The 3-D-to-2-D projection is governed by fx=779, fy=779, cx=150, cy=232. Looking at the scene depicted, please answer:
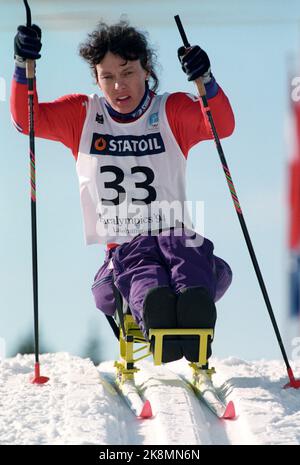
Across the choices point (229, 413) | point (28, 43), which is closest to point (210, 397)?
point (229, 413)

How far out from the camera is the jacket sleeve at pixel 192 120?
197 inches

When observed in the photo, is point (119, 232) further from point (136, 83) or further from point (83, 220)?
point (136, 83)

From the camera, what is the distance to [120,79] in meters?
4.97

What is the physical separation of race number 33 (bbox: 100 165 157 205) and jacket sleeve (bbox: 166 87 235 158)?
0.30 m

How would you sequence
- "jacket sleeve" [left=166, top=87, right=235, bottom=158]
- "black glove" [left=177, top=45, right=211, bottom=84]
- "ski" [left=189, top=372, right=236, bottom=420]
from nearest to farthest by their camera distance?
"ski" [left=189, top=372, right=236, bottom=420]
"black glove" [left=177, top=45, right=211, bottom=84]
"jacket sleeve" [left=166, top=87, right=235, bottom=158]

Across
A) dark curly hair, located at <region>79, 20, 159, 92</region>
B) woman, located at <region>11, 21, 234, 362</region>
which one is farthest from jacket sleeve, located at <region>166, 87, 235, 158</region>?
dark curly hair, located at <region>79, 20, 159, 92</region>

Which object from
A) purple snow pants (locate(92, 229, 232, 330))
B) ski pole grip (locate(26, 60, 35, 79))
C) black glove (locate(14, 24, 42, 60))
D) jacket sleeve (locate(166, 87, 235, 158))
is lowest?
purple snow pants (locate(92, 229, 232, 330))

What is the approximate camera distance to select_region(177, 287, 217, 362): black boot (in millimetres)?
4215

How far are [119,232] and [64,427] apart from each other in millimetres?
1595

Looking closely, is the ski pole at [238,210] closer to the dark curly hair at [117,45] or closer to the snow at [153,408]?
the snow at [153,408]

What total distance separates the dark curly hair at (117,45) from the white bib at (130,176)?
35 cm

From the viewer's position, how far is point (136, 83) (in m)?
5.02

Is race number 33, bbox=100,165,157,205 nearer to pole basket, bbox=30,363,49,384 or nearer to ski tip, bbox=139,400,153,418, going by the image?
pole basket, bbox=30,363,49,384

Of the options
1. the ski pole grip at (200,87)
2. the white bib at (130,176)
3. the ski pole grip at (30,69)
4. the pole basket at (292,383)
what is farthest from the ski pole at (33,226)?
the pole basket at (292,383)
